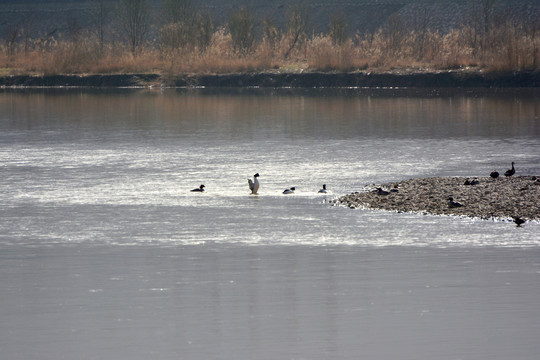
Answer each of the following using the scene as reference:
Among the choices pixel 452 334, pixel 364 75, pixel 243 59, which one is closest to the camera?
pixel 452 334

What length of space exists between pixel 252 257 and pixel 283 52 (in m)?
51.3

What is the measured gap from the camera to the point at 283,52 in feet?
214

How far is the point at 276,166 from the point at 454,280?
12012 millimetres

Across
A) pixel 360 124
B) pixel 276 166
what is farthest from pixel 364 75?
pixel 276 166

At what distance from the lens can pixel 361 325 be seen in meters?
11.5

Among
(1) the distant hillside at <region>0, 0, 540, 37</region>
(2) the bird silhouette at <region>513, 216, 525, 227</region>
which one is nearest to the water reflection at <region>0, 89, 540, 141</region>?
(2) the bird silhouette at <region>513, 216, 525, 227</region>

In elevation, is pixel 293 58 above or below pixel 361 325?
above

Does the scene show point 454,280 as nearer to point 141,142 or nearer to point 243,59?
point 141,142

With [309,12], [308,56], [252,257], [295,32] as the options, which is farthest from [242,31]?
[252,257]

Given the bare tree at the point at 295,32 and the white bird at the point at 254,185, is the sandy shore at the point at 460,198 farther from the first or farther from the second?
the bare tree at the point at 295,32

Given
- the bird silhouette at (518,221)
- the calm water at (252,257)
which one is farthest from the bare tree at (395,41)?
the bird silhouette at (518,221)

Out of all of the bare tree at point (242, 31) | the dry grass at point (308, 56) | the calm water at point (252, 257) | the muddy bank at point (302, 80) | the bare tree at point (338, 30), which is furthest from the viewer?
the bare tree at point (242, 31)

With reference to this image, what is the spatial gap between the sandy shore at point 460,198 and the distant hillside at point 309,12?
55611 millimetres

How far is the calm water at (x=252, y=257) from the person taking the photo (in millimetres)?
11016
